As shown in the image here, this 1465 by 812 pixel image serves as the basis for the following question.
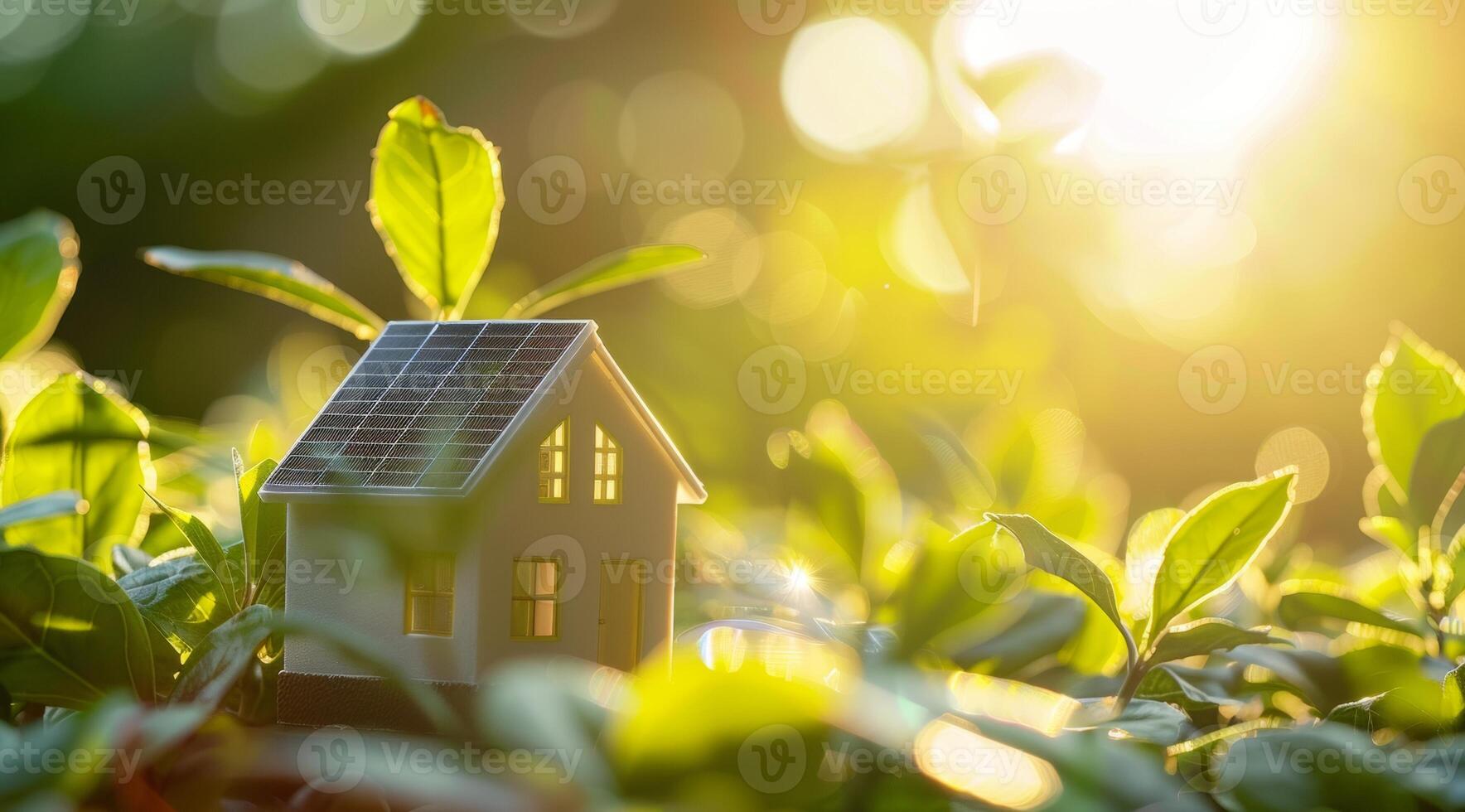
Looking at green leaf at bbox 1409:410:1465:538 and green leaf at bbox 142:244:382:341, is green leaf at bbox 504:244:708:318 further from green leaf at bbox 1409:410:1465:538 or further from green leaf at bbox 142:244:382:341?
green leaf at bbox 1409:410:1465:538

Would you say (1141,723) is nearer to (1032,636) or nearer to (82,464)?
(1032,636)

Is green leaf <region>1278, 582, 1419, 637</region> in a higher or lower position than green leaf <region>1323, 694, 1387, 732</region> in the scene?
higher

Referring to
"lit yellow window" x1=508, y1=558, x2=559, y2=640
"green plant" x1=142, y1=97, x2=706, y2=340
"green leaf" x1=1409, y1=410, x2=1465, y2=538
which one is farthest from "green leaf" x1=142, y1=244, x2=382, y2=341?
"green leaf" x1=1409, y1=410, x2=1465, y2=538

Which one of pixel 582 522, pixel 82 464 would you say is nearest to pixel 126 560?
pixel 82 464

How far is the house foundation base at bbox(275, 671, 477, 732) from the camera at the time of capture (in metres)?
0.28

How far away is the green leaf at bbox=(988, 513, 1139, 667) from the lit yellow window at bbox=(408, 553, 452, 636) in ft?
0.54

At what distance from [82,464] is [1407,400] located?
38 centimetres

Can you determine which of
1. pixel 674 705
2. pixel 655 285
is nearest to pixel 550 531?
pixel 674 705

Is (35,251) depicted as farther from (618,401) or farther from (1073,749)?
(1073,749)

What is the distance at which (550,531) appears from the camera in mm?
338

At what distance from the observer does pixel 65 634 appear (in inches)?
9.5

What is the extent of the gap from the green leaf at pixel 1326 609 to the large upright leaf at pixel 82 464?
0.36m

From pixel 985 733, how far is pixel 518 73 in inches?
83.6

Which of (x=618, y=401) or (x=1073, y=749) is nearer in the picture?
(x=1073, y=749)
